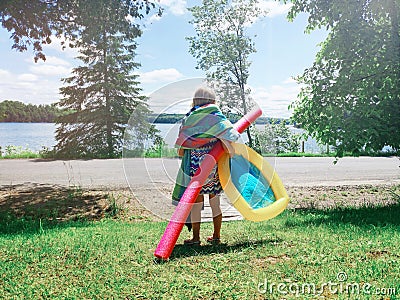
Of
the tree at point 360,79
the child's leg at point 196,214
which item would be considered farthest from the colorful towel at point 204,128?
the tree at point 360,79

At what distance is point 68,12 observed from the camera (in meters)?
9.85

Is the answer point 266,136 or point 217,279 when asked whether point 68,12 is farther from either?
point 217,279

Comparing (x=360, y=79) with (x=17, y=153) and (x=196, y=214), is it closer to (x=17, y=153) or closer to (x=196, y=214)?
(x=196, y=214)

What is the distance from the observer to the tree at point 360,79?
7.64 m

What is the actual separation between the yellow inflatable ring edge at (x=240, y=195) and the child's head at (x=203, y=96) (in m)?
0.59

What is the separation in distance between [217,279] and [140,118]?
2.14 meters

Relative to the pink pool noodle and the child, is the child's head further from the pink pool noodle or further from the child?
the pink pool noodle

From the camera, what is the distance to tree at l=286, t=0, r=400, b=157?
764 cm

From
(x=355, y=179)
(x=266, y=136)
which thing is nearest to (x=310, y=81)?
(x=266, y=136)

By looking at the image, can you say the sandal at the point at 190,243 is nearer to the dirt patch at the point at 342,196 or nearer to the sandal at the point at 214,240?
the sandal at the point at 214,240

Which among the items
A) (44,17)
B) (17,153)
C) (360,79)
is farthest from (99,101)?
(360,79)

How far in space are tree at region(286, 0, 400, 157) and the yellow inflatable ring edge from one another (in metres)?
2.62

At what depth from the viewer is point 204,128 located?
474cm

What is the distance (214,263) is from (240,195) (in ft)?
3.47
